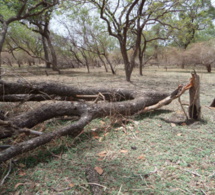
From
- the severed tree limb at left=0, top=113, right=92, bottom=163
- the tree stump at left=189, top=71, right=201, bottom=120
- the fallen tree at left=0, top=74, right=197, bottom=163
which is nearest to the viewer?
the severed tree limb at left=0, top=113, right=92, bottom=163

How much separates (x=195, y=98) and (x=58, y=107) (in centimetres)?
243

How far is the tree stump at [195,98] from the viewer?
2.61m

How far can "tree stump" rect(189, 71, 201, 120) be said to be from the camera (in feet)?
8.58

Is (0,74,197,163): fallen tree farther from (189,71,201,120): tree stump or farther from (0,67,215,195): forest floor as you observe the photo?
(0,67,215,195): forest floor

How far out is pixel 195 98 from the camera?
266cm

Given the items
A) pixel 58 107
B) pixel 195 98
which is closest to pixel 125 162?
pixel 58 107

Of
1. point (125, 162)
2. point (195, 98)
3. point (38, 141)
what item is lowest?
point (125, 162)

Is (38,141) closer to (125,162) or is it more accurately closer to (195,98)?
(125,162)

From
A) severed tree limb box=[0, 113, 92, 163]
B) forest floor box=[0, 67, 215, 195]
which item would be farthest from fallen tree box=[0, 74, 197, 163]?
forest floor box=[0, 67, 215, 195]

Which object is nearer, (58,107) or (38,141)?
(38,141)

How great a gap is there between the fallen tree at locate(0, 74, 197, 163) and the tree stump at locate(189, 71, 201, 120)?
90 millimetres

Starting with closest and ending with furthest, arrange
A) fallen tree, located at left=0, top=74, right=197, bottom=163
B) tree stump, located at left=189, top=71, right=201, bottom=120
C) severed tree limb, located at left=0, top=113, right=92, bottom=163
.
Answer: severed tree limb, located at left=0, top=113, right=92, bottom=163 < fallen tree, located at left=0, top=74, right=197, bottom=163 < tree stump, located at left=189, top=71, right=201, bottom=120

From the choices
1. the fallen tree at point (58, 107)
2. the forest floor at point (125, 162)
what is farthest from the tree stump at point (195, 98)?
the forest floor at point (125, 162)

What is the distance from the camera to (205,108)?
347 cm
